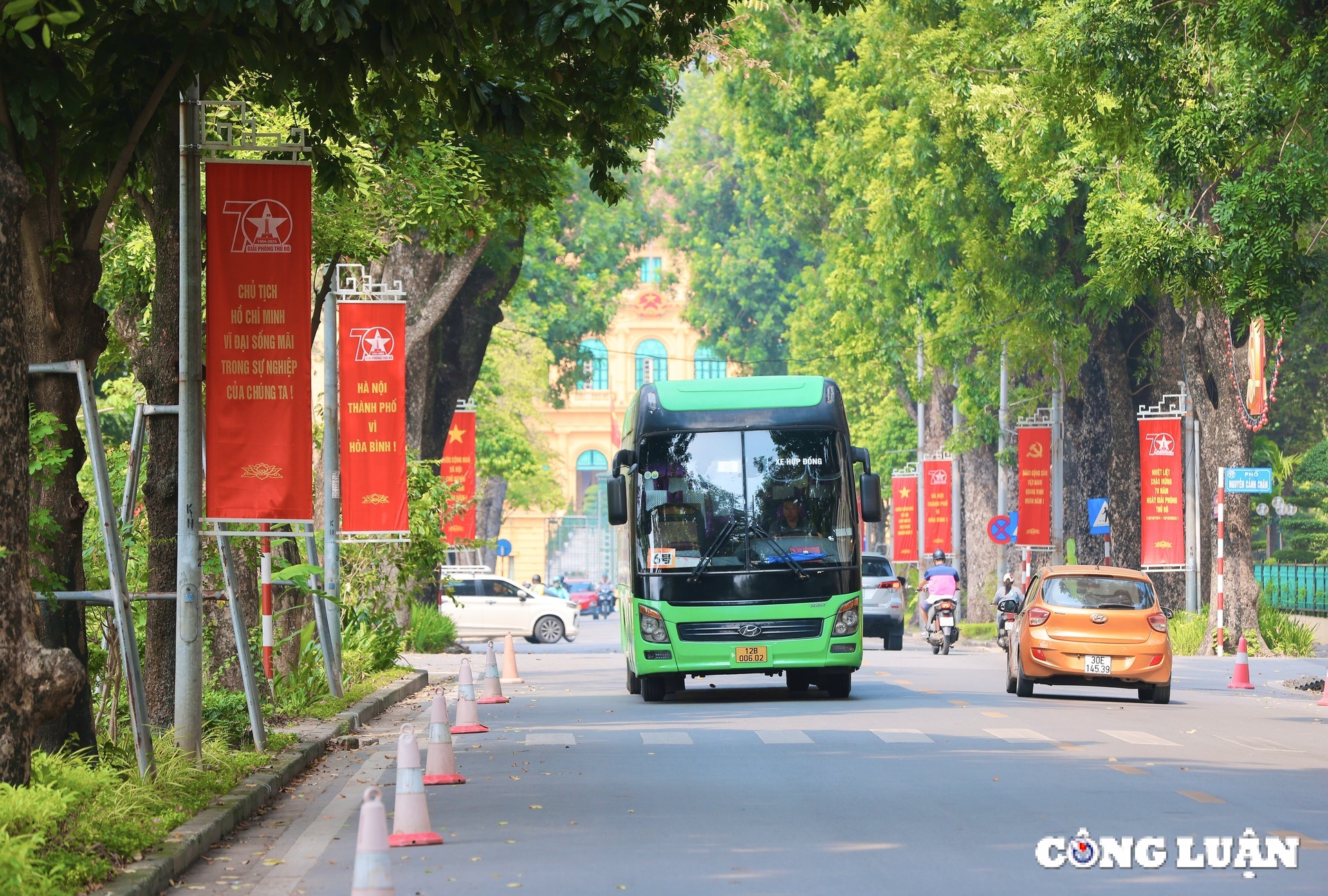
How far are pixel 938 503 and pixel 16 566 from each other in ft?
131

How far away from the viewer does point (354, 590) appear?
973 inches

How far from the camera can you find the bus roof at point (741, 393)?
20.2m

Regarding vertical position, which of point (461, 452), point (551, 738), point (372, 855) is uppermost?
point (461, 452)

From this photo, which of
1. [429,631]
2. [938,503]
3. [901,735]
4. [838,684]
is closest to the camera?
[901,735]

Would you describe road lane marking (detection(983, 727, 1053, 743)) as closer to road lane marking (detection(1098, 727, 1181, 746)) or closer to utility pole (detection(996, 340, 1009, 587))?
road lane marking (detection(1098, 727, 1181, 746))

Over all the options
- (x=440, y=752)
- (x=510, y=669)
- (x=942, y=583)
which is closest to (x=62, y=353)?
(x=440, y=752)

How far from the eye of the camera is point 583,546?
10456 cm

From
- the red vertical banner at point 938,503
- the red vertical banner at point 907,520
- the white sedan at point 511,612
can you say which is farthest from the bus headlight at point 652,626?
the red vertical banner at point 907,520

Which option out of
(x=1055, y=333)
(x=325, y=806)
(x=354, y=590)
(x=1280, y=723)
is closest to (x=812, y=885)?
(x=325, y=806)

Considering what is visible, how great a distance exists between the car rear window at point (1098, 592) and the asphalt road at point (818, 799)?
1113mm

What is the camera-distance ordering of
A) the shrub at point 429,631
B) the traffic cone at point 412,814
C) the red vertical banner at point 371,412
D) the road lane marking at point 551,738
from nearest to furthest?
the traffic cone at point 412,814 < the road lane marking at point 551,738 < the red vertical banner at point 371,412 < the shrub at point 429,631

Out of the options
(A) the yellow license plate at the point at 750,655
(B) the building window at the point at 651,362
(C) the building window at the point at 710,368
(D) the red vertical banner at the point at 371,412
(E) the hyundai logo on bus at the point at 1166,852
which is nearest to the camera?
(E) the hyundai logo on bus at the point at 1166,852

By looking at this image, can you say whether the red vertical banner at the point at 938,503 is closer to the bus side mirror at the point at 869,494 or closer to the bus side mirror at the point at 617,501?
the bus side mirror at the point at 617,501

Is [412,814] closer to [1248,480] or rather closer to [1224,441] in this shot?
Result: [1248,480]
